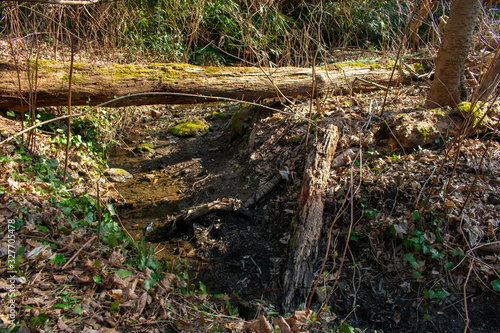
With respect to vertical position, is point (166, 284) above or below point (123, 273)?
below

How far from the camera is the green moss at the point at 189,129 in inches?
251

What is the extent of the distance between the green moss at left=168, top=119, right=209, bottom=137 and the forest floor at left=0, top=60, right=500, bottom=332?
83.9 inches

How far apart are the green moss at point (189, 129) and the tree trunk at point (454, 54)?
428 centimetres

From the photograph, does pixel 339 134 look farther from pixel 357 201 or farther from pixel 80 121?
pixel 80 121

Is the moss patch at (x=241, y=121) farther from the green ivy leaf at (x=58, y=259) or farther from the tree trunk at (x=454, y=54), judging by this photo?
the green ivy leaf at (x=58, y=259)

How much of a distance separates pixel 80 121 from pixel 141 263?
3418 millimetres

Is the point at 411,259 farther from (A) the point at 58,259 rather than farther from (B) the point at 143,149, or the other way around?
(B) the point at 143,149

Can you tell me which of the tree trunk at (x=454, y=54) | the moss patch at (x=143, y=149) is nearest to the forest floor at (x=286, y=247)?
the tree trunk at (x=454, y=54)

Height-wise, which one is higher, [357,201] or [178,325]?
[357,201]

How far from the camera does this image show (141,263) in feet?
7.89

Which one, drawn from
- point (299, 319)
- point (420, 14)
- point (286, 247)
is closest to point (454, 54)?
point (286, 247)

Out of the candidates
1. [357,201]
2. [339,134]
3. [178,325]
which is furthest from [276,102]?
[178,325]

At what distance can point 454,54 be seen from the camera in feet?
11.7

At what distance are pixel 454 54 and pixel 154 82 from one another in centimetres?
399
